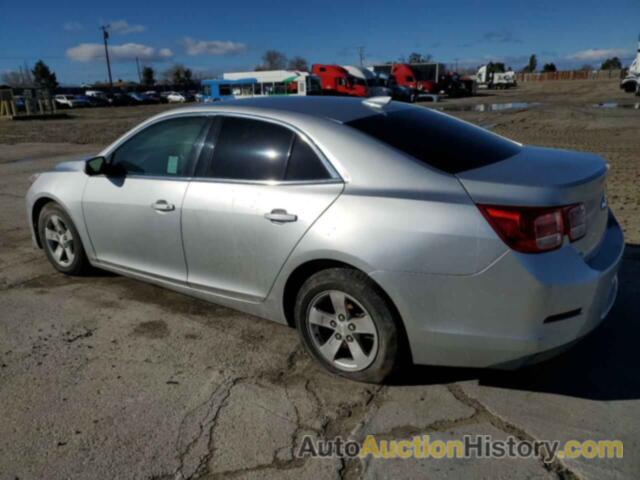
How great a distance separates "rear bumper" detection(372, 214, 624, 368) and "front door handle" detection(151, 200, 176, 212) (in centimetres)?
167

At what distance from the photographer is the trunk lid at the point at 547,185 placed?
2.59 meters

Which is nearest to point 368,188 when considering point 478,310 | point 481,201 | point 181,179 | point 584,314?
point 481,201

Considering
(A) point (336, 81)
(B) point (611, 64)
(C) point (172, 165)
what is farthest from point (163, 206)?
(B) point (611, 64)

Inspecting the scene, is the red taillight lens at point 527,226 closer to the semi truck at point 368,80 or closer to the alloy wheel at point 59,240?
the alloy wheel at point 59,240

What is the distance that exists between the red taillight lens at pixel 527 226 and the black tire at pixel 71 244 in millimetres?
3591

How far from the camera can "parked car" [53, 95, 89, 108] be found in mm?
51812

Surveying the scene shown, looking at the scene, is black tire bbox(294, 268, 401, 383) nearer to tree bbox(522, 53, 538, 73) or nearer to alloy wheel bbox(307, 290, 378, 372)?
alloy wheel bbox(307, 290, 378, 372)

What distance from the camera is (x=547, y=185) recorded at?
2646 mm

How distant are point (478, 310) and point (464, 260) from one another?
0.87 feet

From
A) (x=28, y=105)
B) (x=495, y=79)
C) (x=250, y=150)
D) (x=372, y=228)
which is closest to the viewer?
(x=372, y=228)

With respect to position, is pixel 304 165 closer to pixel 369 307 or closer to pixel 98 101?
pixel 369 307

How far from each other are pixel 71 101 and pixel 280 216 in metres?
56.7

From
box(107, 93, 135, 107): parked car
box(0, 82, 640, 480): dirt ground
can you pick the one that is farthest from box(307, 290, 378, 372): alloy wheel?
box(107, 93, 135, 107): parked car

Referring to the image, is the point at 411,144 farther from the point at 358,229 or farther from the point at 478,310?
the point at 478,310
